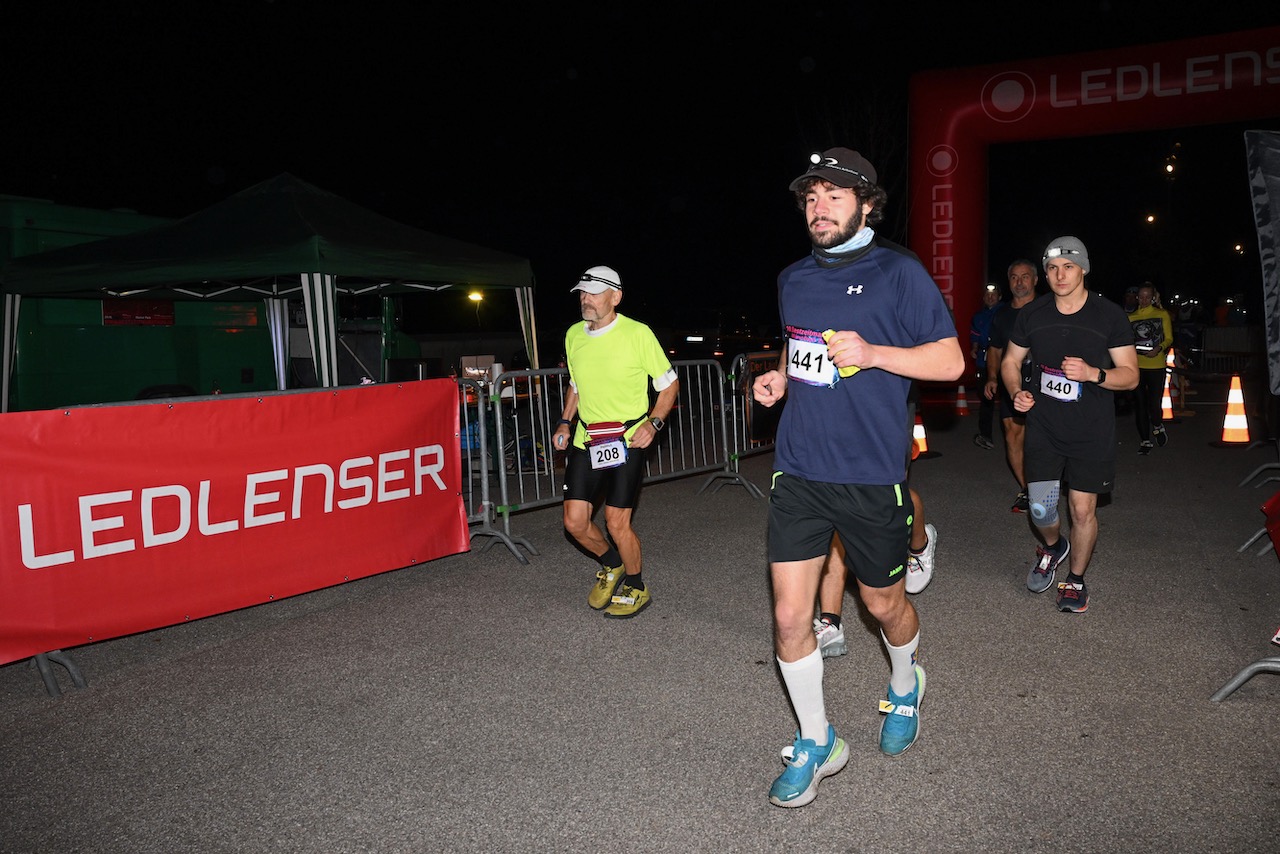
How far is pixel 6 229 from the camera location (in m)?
10.7

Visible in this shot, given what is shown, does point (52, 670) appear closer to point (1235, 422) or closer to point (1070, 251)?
point (1070, 251)

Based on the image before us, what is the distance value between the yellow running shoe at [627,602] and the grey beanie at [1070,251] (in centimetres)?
315

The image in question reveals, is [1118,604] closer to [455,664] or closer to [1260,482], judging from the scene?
[455,664]

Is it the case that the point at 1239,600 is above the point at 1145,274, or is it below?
below

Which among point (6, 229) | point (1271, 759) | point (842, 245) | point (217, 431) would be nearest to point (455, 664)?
point (217, 431)

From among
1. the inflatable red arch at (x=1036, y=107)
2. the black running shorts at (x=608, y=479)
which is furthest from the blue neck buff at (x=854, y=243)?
the inflatable red arch at (x=1036, y=107)

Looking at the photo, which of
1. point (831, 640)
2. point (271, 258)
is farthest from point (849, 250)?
point (271, 258)

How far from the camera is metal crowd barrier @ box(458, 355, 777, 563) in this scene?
7234 mm

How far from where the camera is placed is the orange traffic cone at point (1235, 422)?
12.0m

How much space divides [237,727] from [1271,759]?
4.31 m

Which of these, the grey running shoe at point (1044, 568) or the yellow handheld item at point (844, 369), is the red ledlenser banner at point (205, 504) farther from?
the grey running shoe at point (1044, 568)

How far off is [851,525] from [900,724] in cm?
92

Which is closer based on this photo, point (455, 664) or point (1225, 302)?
point (455, 664)

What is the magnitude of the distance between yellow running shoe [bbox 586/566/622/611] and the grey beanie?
3.22 m
